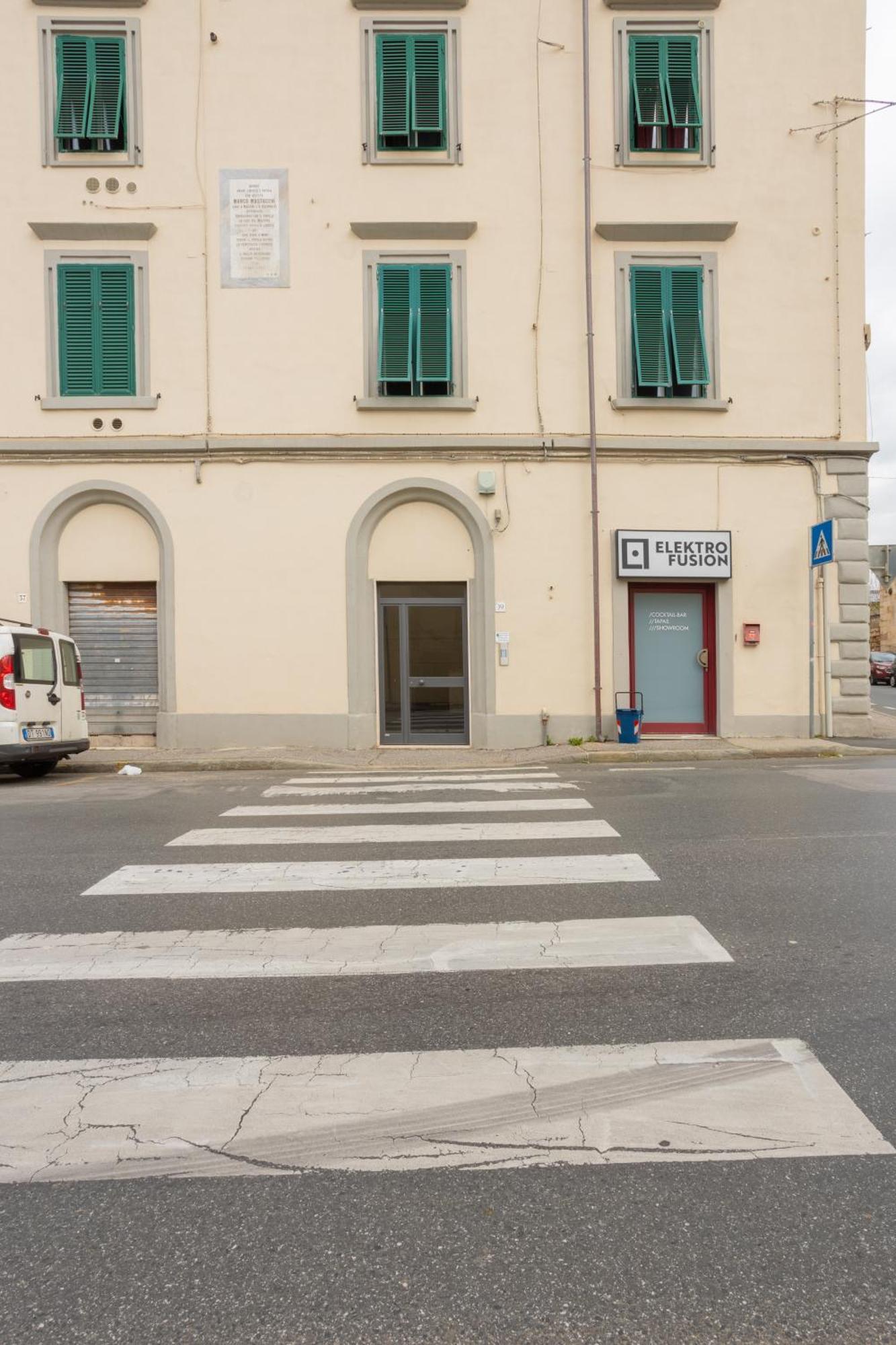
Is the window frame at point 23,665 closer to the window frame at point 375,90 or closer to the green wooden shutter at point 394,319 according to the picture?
the green wooden shutter at point 394,319

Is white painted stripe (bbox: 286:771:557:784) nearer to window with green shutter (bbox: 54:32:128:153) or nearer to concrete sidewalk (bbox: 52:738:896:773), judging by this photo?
concrete sidewalk (bbox: 52:738:896:773)

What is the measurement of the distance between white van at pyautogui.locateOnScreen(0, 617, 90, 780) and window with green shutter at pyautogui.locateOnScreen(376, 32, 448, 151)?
31.0 feet

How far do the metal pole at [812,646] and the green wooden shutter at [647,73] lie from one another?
7.72 meters

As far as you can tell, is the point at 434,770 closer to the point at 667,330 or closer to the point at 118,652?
the point at 118,652

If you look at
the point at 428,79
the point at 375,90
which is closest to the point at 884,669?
the point at 428,79

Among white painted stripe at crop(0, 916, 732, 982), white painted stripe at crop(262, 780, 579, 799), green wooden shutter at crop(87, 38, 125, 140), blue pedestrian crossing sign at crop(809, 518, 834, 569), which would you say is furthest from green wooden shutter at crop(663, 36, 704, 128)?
white painted stripe at crop(0, 916, 732, 982)

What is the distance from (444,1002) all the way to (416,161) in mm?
14093

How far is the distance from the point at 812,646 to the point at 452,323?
785 cm

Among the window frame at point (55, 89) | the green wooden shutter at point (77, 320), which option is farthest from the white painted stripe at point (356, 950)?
the window frame at point (55, 89)

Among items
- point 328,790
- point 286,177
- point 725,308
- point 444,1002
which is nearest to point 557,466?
point 725,308

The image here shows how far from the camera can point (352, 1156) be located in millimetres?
2809

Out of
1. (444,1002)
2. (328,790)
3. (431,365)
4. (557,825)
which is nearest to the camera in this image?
(444,1002)

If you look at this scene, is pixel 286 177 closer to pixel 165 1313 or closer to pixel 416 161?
pixel 416 161

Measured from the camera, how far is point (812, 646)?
1488 centimetres
